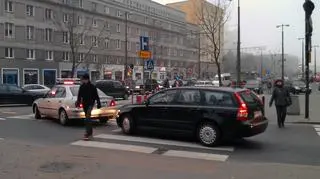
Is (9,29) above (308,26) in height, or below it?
above

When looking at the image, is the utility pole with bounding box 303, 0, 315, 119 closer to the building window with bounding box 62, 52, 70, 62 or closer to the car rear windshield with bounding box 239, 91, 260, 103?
the car rear windshield with bounding box 239, 91, 260, 103

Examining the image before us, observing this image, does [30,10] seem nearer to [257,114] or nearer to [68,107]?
[68,107]

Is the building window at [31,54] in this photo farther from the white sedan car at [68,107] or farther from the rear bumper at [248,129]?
the rear bumper at [248,129]

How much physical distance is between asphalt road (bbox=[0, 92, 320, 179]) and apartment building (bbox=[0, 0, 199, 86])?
103 feet

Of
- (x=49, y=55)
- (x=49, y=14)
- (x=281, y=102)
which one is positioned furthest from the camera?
(x=49, y=55)

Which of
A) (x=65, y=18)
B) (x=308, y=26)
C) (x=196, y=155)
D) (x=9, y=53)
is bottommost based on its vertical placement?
(x=196, y=155)

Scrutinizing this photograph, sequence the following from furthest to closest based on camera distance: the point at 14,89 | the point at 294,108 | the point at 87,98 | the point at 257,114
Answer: the point at 14,89 → the point at 294,108 → the point at 87,98 → the point at 257,114

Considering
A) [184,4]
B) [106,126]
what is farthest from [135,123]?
[184,4]

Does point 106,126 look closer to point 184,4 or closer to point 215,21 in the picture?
point 215,21

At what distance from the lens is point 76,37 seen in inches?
2496

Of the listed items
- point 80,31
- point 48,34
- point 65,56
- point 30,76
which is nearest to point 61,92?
point 30,76

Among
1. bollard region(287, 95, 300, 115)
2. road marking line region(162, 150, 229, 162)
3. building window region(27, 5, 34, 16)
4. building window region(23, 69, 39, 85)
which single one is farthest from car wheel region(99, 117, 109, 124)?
building window region(27, 5, 34, 16)

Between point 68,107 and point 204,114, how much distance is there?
5.81 metres

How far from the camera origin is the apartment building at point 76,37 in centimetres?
5584
